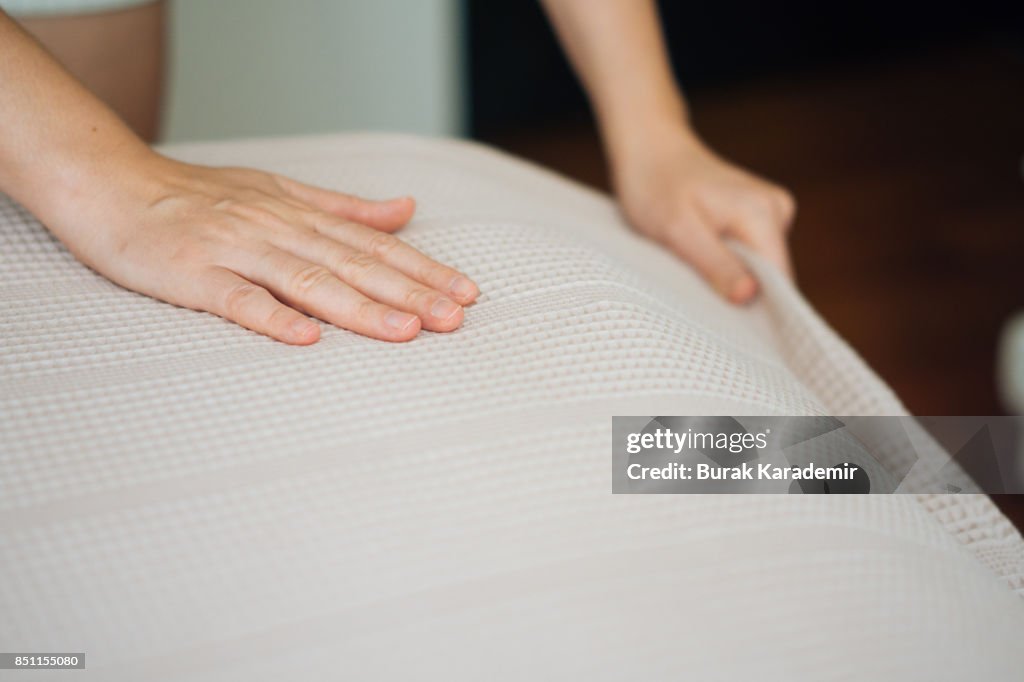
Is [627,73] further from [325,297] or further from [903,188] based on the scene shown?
[903,188]

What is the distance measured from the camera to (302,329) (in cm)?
53

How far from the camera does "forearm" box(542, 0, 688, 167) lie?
927mm

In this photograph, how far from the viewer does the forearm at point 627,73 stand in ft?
3.04

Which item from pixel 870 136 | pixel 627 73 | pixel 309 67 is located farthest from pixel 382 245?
pixel 870 136

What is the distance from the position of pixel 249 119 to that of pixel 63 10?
95 cm

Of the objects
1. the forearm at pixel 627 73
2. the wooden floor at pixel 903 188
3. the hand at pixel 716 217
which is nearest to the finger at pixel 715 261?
the hand at pixel 716 217

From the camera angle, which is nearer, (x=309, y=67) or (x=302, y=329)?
(x=302, y=329)

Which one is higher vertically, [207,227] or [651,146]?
[651,146]

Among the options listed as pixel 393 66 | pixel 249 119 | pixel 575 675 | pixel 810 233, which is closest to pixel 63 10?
pixel 575 675

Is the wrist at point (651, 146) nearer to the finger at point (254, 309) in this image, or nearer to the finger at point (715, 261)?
the finger at point (715, 261)

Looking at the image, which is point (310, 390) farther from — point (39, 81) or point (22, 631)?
point (39, 81)

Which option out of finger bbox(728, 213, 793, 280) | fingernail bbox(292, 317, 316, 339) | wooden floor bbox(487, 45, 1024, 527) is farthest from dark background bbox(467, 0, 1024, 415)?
fingernail bbox(292, 317, 316, 339)

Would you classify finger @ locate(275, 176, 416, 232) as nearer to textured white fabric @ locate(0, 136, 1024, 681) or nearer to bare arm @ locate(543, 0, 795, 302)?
textured white fabric @ locate(0, 136, 1024, 681)

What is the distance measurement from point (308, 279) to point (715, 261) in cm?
40
